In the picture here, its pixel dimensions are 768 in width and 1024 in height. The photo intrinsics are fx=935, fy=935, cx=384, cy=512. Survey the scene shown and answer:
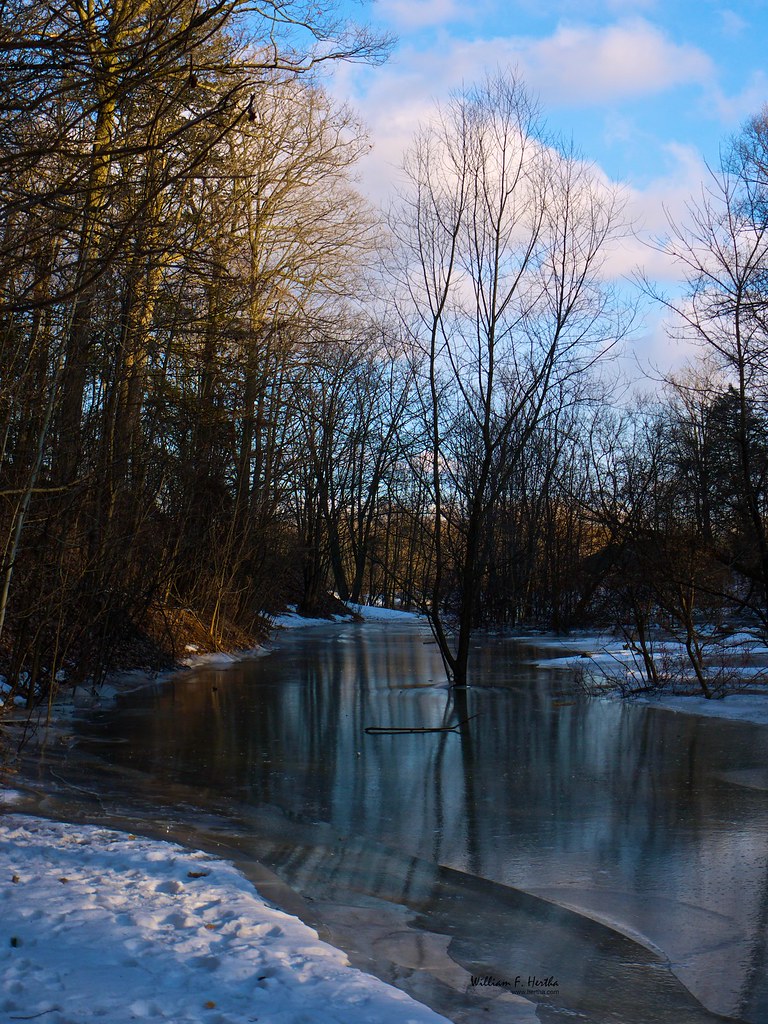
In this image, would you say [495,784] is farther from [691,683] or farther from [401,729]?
[691,683]

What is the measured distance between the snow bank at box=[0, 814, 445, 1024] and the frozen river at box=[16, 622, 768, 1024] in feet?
1.09

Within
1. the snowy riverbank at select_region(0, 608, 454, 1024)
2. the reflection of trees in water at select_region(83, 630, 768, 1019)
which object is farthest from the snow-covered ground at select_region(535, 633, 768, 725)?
the snowy riverbank at select_region(0, 608, 454, 1024)

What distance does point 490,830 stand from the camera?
226 inches

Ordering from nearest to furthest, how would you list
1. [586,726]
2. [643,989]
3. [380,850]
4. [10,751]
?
1. [643,989]
2. [380,850]
3. [10,751]
4. [586,726]

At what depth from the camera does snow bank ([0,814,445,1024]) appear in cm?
285

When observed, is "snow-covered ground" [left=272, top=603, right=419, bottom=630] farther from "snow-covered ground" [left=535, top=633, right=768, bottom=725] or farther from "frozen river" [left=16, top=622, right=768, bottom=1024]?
"frozen river" [left=16, top=622, right=768, bottom=1024]

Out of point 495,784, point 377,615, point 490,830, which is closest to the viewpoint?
point 490,830

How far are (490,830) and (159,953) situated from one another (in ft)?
9.47

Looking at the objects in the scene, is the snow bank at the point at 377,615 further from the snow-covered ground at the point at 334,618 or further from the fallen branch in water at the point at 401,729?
the fallen branch in water at the point at 401,729

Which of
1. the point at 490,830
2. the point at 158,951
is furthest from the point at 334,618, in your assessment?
the point at 158,951

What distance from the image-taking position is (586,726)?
32.3ft

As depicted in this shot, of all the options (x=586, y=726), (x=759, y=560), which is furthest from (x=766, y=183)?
(x=586, y=726)

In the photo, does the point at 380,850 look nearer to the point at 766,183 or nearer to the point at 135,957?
the point at 135,957

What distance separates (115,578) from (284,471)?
9841 mm
